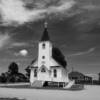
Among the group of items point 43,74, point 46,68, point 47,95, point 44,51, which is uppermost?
point 44,51

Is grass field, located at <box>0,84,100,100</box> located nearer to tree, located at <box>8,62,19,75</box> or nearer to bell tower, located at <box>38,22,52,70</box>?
bell tower, located at <box>38,22,52,70</box>

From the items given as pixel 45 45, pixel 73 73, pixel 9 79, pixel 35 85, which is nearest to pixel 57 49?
pixel 73 73

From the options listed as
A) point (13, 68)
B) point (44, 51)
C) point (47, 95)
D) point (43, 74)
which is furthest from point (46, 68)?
point (13, 68)

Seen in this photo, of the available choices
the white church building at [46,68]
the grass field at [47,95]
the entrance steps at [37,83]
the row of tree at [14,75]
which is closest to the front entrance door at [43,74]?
the white church building at [46,68]

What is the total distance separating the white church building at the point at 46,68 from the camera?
3700 centimetres

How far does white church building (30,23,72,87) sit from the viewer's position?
3700 cm

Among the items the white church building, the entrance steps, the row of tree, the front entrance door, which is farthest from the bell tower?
the row of tree

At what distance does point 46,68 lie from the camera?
37469 mm

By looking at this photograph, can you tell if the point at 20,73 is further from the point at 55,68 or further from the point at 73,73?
the point at 55,68

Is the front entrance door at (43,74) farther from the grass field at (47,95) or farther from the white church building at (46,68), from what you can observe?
the grass field at (47,95)

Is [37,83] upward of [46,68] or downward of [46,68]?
downward

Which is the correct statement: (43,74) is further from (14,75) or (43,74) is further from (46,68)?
(14,75)

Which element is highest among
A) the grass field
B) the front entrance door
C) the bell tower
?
the bell tower

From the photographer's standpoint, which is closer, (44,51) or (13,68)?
(44,51)
